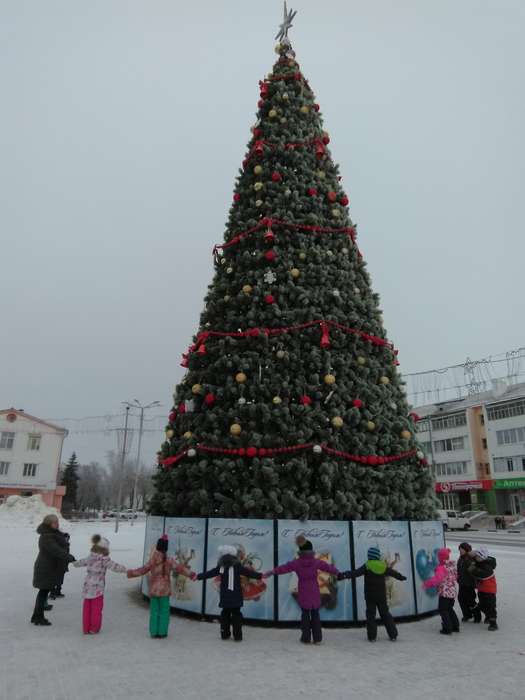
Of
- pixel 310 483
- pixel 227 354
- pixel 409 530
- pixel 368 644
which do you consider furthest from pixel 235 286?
pixel 368 644

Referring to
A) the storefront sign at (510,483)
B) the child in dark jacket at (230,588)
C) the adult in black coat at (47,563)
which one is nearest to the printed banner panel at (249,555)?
the child in dark jacket at (230,588)

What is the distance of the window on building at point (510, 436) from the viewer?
147 ft

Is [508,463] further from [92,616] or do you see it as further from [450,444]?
[92,616]

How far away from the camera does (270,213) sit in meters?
10.1

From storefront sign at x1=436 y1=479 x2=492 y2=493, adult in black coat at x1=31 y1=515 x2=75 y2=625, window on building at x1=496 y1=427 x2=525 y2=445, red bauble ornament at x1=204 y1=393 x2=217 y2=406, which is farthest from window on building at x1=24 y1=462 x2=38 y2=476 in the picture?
red bauble ornament at x1=204 y1=393 x2=217 y2=406

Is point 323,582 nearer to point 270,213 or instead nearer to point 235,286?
point 235,286

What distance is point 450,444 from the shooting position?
52.4 meters

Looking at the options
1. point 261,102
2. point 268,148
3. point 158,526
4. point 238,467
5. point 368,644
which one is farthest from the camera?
point 261,102

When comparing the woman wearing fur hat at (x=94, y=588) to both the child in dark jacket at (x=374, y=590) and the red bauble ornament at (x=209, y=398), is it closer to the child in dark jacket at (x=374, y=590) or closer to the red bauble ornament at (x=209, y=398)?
the red bauble ornament at (x=209, y=398)

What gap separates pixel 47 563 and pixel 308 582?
4043 millimetres

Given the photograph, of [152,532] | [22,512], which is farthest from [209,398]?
[22,512]

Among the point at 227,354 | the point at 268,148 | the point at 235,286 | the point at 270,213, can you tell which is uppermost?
the point at 268,148

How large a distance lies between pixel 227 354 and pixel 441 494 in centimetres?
5220

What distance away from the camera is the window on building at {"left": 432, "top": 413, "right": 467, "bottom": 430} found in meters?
51.3
